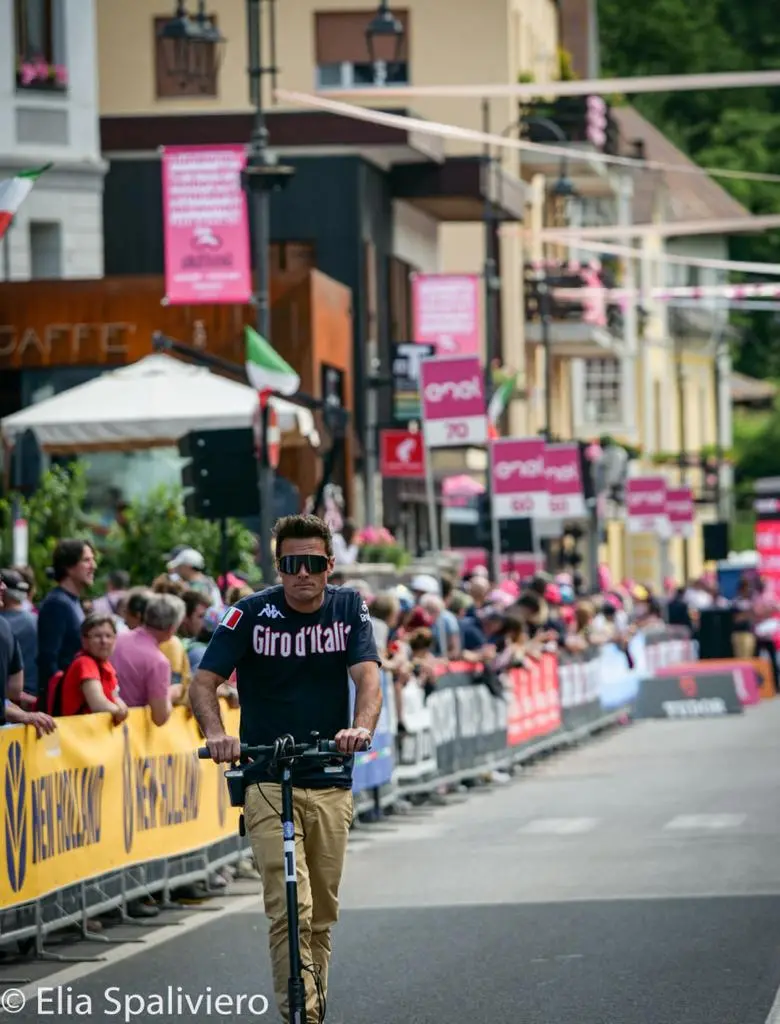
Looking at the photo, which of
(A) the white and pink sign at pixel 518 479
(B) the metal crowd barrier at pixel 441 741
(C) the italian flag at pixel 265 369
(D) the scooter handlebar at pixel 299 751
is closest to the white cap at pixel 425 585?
(B) the metal crowd barrier at pixel 441 741

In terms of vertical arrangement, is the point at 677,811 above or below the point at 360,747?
below

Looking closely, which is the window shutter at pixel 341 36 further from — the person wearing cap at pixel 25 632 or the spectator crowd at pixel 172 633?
the person wearing cap at pixel 25 632

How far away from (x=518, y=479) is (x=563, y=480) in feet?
11.6

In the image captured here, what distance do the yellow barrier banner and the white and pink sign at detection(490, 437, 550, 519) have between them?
2003 cm

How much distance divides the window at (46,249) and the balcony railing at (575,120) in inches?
608

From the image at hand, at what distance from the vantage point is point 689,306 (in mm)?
85188

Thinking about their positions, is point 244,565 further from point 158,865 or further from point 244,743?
point 244,743

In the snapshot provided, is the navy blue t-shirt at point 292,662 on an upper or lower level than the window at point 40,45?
lower

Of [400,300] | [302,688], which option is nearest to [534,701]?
[302,688]

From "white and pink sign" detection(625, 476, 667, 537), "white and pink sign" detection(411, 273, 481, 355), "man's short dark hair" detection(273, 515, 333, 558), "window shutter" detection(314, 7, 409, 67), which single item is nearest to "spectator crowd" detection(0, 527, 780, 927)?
"man's short dark hair" detection(273, 515, 333, 558)

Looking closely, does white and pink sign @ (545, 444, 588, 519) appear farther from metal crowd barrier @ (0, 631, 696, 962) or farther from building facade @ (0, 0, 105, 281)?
building facade @ (0, 0, 105, 281)

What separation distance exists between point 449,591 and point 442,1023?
18180mm

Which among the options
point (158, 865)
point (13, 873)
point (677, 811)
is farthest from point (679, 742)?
point (13, 873)

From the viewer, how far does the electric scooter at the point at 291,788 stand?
9.44m
